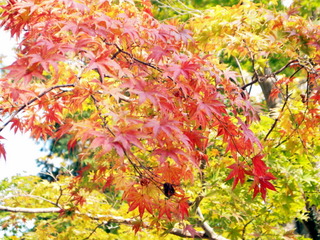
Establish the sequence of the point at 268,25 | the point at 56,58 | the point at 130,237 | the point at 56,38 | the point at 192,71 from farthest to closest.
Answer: the point at 130,237, the point at 268,25, the point at 56,38, the point at 192,71, the point at 56,58

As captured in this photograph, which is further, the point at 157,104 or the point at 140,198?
the point at 140,198

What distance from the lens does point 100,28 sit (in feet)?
7.13

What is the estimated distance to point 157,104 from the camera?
2078 millimetres

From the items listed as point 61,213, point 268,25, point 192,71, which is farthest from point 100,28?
point 61,213

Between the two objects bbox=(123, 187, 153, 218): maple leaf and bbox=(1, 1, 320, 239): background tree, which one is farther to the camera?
bbox=(123, 187, 153, 218): maple leaf

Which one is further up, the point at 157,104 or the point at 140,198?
the point at 157,104

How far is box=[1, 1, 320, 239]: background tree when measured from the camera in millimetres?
2039

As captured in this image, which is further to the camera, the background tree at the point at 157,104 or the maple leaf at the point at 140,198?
the maple leaf at the point at 140,198

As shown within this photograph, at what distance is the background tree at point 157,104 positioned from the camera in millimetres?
2039

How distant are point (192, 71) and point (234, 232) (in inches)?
100

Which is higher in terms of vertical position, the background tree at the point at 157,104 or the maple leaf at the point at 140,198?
the background tree at the point at 157,104

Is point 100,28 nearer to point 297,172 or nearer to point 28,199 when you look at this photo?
point 297,172

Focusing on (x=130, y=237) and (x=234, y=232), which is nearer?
(x=234, y=232)

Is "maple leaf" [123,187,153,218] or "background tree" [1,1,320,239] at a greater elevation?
"background tree" [1,1,320,239]
